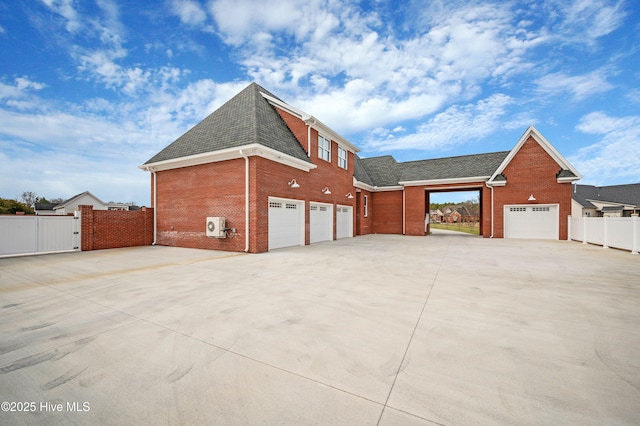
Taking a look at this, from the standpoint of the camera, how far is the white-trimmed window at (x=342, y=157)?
1822 cm

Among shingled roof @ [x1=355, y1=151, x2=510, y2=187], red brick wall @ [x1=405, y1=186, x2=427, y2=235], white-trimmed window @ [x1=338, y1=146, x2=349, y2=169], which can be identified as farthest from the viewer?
red brick wall @ [x1=405, y1=186, x2=427, y2=235]

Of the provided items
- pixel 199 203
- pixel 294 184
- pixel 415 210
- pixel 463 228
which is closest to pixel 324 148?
pixel 294 184

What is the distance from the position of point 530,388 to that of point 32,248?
17074 millimetres

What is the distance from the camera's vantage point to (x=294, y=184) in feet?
42.5

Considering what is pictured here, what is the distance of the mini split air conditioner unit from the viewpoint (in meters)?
11.4

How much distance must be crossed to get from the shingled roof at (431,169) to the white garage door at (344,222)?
356 cm

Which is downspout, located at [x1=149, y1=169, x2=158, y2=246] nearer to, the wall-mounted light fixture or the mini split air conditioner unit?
the mini split air conditioner unit

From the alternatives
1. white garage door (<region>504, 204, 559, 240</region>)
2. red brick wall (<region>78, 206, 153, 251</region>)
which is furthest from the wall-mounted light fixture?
white garage door (<region>504, 204, 559, 240</region>)

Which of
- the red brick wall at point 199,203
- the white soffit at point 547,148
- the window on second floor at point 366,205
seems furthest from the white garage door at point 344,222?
the white soffit at point 547,148

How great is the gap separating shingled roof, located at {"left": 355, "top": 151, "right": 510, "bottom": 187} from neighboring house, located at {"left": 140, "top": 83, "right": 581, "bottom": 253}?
14 centimetres

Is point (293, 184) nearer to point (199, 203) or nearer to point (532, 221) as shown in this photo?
Answer: point (199, 203)

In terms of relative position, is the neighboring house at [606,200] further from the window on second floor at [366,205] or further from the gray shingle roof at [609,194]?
the window on second floor at [366,205]

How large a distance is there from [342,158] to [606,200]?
50796mm

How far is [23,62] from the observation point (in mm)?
14055
